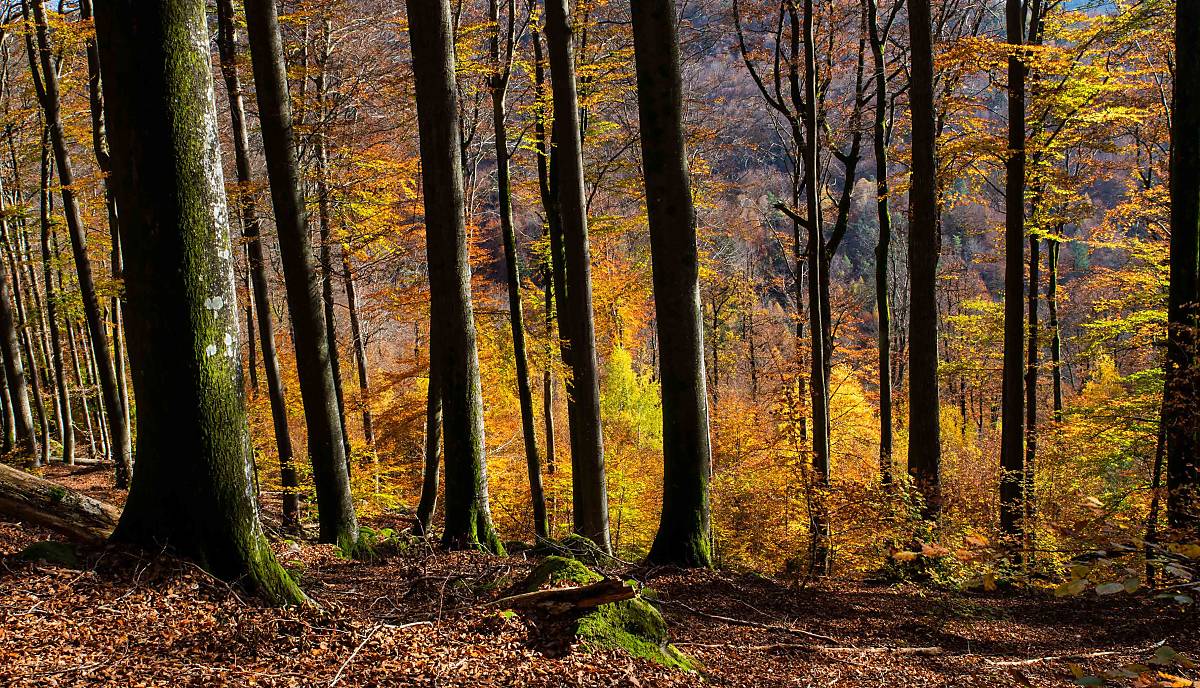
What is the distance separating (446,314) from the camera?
268 inches

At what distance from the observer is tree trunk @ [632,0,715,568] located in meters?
6.09

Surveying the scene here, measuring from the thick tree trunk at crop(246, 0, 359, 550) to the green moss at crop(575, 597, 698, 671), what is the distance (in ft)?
14.0

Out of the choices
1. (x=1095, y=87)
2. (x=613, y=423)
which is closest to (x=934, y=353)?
(x=1095, y=87)

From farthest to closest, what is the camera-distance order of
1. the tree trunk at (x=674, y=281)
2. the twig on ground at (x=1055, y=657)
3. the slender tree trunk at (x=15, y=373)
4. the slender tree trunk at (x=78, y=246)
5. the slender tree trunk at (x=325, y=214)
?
the slender tree trunk at (x=15, y=373) → the slender tree trunk at (x=325, y=214) → the slender tree trunk at (x=78, y=246) → the tree trunk at (x=674, y=281) → the twig on ground at (x=1055, y=657)

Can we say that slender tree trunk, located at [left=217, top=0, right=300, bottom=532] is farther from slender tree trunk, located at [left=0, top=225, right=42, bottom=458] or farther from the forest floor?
slender tree trunk, located at [left=0, top=225, right=42, bottom=458]

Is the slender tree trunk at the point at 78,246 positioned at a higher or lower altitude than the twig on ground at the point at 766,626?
higher

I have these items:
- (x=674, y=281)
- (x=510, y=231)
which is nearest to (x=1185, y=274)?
(x=674, y=281)

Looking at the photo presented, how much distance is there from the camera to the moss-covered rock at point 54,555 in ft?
11.0

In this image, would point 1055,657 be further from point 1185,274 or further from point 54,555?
point 54,555

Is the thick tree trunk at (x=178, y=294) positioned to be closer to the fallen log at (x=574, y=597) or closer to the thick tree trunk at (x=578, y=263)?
the fallen log at (x=574, y=597)

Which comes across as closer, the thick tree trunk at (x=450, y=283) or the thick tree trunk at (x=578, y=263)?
the thick tree trunk at (x=450, y=283)

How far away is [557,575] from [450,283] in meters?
3.68

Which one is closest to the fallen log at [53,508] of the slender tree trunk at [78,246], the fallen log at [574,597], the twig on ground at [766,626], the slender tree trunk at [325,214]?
the fallen log at [574,597]

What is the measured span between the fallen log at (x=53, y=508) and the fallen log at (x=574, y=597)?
2.17m
